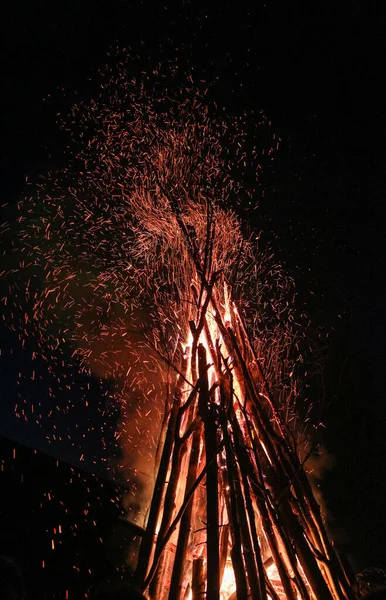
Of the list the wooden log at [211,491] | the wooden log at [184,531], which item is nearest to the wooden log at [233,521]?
the wooden log at [211,491]

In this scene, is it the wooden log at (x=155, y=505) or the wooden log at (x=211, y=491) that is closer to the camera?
the wooden log at (x=211, y=491)

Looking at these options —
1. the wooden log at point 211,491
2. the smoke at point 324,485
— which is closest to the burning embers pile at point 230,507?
the wooden log at point 211,491

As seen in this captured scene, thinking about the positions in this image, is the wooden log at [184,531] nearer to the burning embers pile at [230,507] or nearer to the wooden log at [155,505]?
the burning embers pile at [230,507]

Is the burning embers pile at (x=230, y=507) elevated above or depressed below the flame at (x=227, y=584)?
above

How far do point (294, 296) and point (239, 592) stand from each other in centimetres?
540

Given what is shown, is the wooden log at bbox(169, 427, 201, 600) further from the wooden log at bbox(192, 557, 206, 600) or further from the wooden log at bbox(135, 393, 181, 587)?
the wooden log at bbox(135, 393, 181, 587)

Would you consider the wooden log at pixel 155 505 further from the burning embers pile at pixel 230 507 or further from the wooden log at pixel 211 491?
the wooden log at pixel 211 491

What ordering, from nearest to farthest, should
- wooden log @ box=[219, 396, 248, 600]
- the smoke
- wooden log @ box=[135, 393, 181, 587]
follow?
wooden log @ box=[219, 396, 248, 600] → wooden log @ box=[135, 393, 181, 587] → the smoke

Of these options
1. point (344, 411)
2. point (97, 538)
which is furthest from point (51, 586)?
point (344, 411)

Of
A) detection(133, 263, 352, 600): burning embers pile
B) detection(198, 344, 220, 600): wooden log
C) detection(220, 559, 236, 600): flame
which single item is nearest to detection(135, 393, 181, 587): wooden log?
detection(133, 263, 352, 600): burning embers pile

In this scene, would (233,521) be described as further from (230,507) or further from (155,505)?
(155,505)

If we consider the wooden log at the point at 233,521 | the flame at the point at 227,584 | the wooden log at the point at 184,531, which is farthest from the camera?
the flame at the point at 227,584

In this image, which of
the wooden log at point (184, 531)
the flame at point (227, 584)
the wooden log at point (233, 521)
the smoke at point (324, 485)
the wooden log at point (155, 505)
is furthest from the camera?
the smoke at point (324, 485)

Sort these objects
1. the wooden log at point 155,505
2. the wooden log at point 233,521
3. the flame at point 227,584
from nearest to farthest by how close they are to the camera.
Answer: the wooden log at point 233,521 < the wooden log at point 155,505 < the flame at point 227,584
